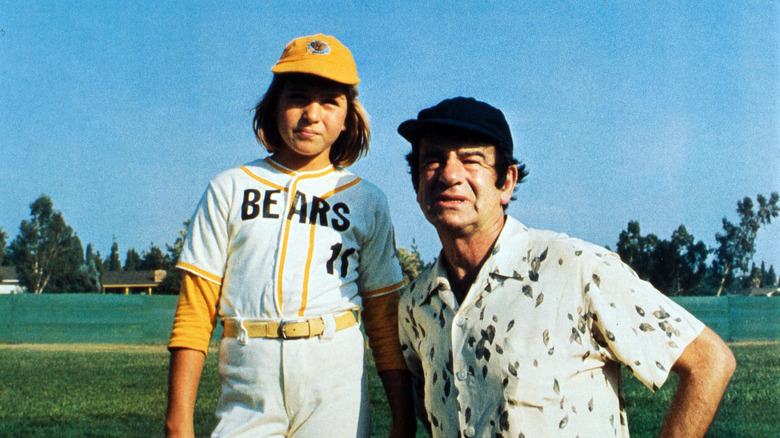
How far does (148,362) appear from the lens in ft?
43.8

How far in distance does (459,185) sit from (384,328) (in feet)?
2.12

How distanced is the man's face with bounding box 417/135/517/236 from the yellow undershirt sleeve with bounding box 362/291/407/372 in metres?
0.38

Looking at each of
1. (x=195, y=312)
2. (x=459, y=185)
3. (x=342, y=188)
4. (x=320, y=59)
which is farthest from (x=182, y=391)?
(x=320, y=59)

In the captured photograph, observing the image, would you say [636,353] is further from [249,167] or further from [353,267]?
[249,167]

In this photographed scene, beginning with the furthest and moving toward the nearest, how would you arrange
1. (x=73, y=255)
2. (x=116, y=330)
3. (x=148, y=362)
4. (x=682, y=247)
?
(x=73, y=255), (x=682, y=247), (x=116, y=330), (x=148, y=362)

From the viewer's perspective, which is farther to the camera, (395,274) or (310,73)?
(395,274)

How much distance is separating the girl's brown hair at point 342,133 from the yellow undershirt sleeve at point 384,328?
22.0 inches

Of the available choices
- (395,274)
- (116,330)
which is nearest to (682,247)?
(116,330)

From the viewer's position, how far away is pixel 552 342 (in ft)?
7.04

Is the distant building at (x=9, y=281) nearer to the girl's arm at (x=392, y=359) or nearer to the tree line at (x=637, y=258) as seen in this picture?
the tree line at (x=637, y=258)

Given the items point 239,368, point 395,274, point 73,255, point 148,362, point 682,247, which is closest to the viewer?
point 239,368

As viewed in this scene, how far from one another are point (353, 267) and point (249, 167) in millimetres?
525

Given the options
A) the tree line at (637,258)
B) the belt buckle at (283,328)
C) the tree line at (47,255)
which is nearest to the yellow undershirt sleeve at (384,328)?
the belt buckle at (283,328)

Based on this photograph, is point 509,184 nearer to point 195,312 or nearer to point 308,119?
point 308,119
